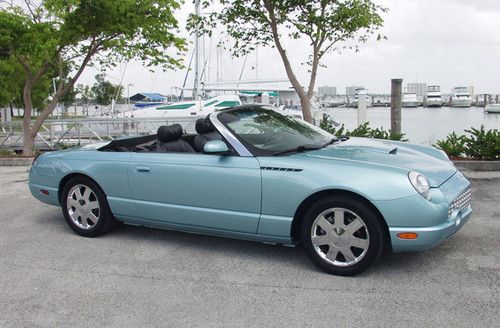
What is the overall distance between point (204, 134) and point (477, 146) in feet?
21.4

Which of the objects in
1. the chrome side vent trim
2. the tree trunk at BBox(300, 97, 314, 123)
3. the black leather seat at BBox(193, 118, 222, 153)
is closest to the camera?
the chrome side vent trim

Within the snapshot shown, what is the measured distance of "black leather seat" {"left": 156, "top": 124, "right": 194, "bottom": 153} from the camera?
5.09 metres

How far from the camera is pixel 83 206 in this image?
541cm

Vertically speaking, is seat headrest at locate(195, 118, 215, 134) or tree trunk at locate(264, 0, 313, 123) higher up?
tree trunk at locate(264, 0, 313, 123)

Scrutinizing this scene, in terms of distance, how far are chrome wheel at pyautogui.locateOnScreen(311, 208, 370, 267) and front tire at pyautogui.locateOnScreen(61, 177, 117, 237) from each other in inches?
93.1

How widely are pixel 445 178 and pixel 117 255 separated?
3.06 m

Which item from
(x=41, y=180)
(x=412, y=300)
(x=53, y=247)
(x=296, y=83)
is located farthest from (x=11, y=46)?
(x=412, y=300)

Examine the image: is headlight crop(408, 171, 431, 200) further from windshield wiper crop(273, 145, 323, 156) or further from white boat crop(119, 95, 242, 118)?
white boat crop(119, 95, 242, 118)

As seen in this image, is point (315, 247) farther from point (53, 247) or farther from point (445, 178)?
point (53, 247)

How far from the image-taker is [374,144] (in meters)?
5.10

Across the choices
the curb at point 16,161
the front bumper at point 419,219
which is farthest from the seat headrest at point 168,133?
the curb at point 16,161

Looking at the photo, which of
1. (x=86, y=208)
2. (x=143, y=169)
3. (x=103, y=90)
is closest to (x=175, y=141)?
(x=143, y=169)

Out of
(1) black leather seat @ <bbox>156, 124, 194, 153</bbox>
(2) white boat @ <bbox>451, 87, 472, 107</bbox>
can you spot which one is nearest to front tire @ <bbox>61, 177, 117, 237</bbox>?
(1) black leather seat @ <bbox>156, 124, 194, 153</bbox>

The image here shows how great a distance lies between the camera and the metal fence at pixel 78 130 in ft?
54.0
